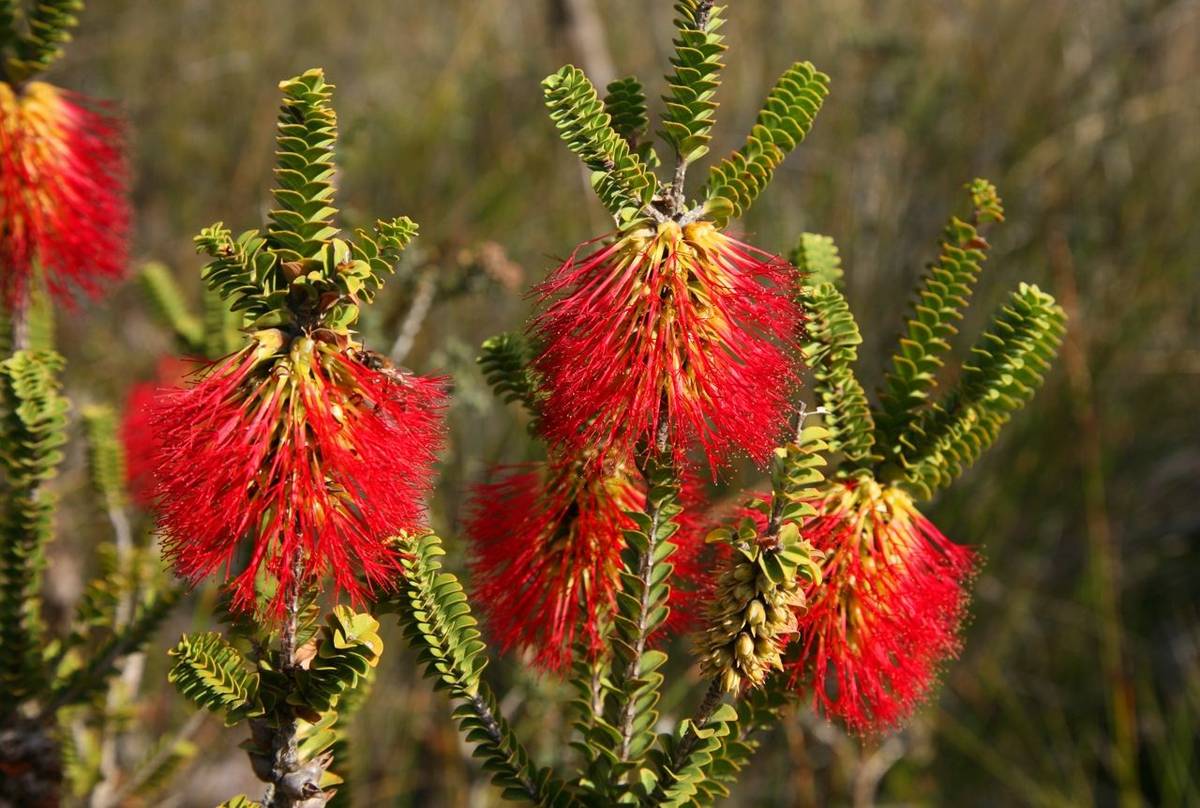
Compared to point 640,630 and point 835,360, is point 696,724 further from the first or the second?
point 835,360

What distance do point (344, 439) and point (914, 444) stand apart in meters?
0.53

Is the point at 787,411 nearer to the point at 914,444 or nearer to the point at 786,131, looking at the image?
the point at 914,444

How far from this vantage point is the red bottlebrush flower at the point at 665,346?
0.88m

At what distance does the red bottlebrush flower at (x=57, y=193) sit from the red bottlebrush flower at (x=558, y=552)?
703 mm

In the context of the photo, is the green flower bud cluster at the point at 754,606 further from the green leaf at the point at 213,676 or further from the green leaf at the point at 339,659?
the green leaf at the point at 213,676

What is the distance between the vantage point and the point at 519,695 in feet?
7.32

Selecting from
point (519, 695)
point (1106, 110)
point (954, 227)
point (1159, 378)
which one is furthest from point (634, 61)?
point (954, 227)

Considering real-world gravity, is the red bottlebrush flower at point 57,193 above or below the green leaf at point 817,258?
below

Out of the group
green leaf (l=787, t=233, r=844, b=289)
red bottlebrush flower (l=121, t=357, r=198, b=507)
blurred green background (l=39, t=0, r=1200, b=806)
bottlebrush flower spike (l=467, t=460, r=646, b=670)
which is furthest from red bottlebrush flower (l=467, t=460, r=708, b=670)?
blurred green background (l=39, t=0, r=1200, b=806)

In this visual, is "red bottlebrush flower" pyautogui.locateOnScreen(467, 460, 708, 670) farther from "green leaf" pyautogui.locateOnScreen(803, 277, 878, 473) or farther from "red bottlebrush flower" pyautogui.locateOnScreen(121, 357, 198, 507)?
"red bottlebrush flower" pyautogui.locateOnScreen(121, 357, 198, 507)

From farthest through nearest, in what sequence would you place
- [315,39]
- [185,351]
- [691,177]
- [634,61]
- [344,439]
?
[315,39] → [634,61] → [691,177] → [185,351] → [344,439]

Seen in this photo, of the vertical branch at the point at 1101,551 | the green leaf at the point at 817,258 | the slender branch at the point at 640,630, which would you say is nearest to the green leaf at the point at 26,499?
the slender branch at the point at 640,630

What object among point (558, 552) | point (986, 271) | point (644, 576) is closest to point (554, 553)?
point (558, 552)

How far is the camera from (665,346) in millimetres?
874
